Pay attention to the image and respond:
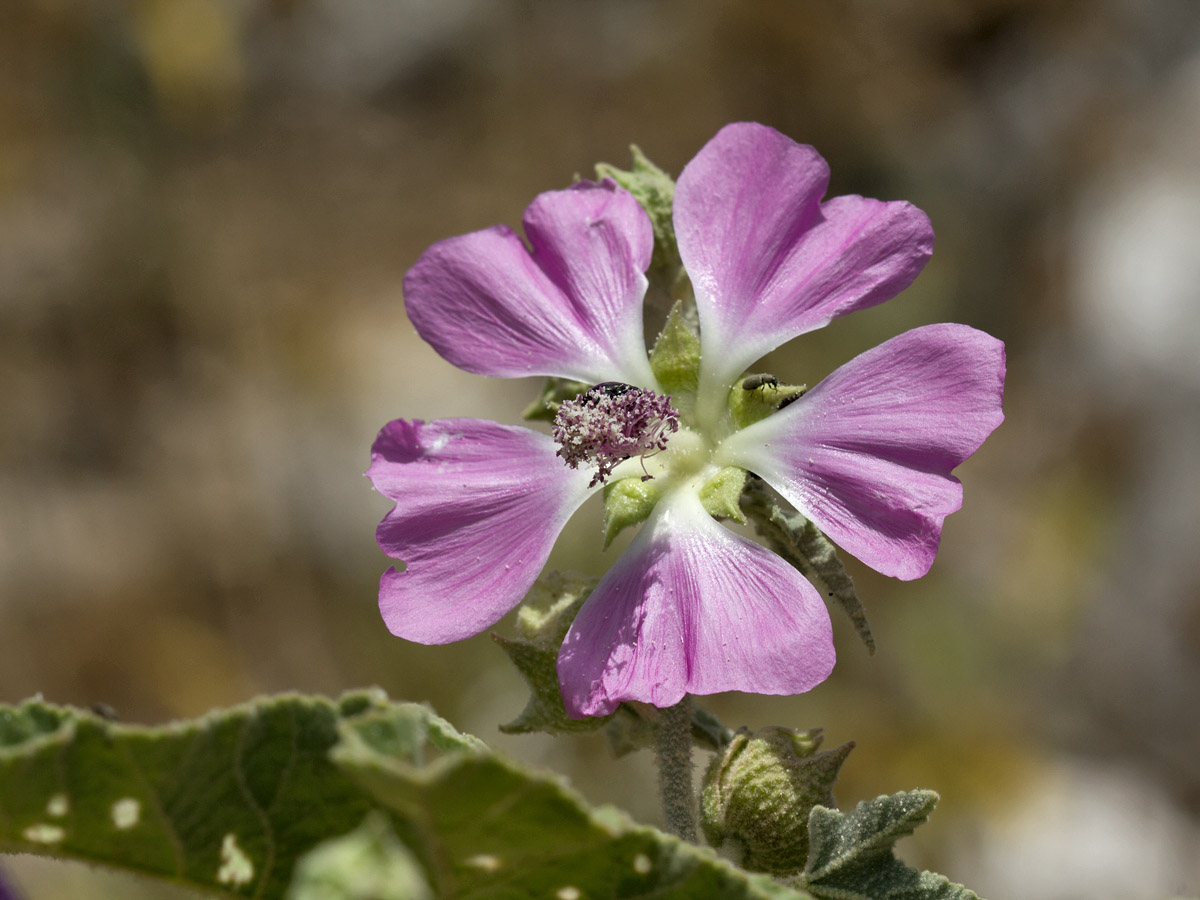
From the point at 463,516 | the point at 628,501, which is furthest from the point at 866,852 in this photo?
the point at 463,516

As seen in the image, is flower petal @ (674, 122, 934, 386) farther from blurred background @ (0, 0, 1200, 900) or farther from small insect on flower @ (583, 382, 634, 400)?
blurred background @ (0, 0, 1200, 900)

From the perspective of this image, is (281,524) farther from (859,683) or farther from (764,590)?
(764,590)

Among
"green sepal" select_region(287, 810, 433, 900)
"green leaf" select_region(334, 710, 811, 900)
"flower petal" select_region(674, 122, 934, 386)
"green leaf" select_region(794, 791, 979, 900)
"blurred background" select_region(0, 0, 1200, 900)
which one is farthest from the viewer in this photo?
"blurred background" select_region(0, 0, 1200, 900)

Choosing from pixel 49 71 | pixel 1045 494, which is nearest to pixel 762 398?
pixel 1045 494

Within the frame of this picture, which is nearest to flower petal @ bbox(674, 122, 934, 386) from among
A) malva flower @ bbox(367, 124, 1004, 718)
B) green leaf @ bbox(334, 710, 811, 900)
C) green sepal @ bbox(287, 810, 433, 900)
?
malva flower @ bbox(367, 124, 1004, 718)

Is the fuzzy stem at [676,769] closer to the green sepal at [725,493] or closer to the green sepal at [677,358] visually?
the green sepal at [725,493]

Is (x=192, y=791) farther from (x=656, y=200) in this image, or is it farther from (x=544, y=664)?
(x=656, y=200)
